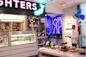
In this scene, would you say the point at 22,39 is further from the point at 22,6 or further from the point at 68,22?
the point at 68,22

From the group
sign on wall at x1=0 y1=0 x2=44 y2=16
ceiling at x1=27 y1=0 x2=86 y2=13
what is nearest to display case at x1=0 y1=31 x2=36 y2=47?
sign on wall at x1=0 y1=0 x2=44 y2=16

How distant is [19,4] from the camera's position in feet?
22.4

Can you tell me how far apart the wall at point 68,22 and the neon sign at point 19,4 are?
2144 millimetres

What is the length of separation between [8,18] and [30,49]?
2.66m

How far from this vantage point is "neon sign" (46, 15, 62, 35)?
9.27m

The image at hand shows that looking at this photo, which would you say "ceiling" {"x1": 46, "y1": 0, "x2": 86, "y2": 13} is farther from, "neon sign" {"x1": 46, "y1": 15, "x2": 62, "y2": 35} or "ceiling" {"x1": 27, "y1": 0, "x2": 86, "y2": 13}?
"neon sign" {"x1": 46, "y1": 15, "x2": 62, "y2": 35}

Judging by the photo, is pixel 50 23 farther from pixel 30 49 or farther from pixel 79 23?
pixel 30 49

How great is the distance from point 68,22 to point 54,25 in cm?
120

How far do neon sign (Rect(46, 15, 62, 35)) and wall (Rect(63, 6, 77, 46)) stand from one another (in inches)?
15.6

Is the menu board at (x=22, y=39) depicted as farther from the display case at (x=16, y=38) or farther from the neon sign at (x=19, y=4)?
the neon sign at (x=19, y=4)

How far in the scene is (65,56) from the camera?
2.52 meters

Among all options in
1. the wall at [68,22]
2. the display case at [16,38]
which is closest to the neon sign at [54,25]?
the wall at [68,22]

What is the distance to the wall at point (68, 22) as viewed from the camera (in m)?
8.41

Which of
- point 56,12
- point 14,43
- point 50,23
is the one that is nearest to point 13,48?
point 14,43
